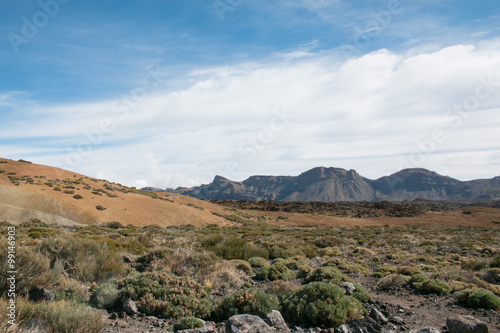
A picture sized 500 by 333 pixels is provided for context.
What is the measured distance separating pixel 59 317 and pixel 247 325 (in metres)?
3.08

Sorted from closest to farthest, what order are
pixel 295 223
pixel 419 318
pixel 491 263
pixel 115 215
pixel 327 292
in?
pixel 327 292
pixel 419 318
pixel 491 263
pixel 115 215
pixel 295 223

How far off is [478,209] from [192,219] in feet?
216

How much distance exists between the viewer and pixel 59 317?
15.1ft

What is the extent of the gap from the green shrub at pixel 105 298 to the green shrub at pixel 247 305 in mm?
2363

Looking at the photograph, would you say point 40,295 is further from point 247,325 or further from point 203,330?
point 247,325

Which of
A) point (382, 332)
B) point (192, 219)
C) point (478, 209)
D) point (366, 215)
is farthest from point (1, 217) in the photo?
point (478, 209)

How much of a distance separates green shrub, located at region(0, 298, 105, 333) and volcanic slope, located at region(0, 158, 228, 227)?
25.5m

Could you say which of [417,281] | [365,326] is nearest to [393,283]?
[417,281]

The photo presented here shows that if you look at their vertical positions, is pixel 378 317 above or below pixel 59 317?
below

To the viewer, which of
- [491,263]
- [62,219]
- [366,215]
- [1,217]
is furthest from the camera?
[366,215]

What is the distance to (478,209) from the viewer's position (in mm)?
70188

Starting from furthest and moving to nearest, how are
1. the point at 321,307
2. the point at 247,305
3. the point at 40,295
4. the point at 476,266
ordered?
the point at 476,266 < the point at 247,305 < the point at 321,307 < the point at 40,295

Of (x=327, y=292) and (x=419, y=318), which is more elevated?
(x=327, y=292)

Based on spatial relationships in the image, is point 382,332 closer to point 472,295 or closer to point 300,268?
point 472,295
